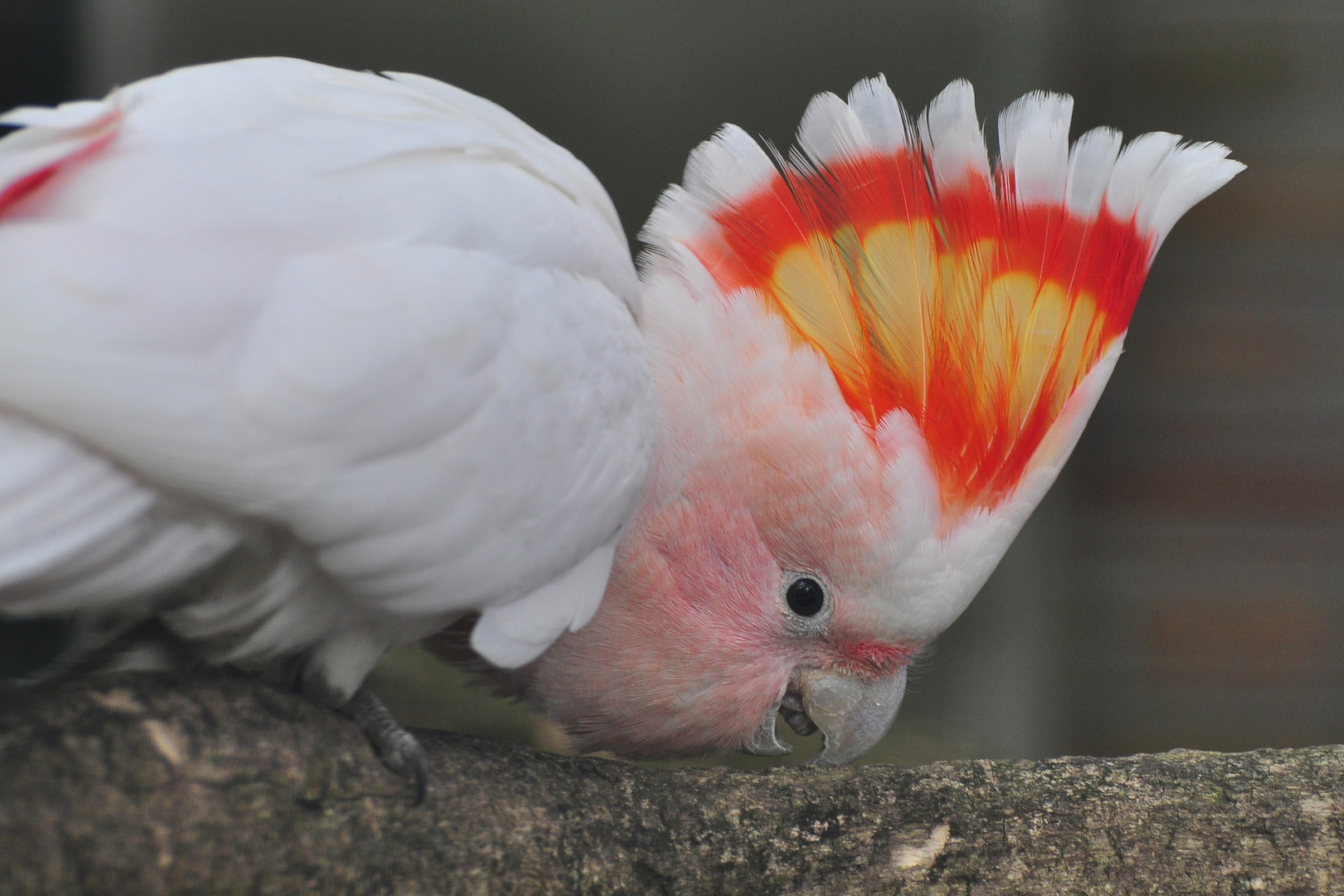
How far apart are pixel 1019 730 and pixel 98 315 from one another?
5.90 ft

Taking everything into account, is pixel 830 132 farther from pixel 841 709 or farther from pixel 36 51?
pixel 36 51

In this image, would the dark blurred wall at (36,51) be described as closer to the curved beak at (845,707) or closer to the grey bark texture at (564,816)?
the grey bark texture at (564,816)

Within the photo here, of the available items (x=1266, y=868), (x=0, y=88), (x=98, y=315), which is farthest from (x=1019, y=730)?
(x=0, y=88)

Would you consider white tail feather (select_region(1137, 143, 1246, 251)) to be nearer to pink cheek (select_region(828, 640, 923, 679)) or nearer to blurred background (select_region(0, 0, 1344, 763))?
pink cheek (select_region(828, 640, 923, 679))

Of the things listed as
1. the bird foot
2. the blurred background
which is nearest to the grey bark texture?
the bird foot

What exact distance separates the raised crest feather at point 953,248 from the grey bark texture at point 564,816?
0.28 metres

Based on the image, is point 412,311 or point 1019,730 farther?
point 1019,730

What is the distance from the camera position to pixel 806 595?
0.98m

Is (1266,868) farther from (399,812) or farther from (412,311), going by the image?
(412,311)

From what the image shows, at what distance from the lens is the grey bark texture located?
593 millimetres

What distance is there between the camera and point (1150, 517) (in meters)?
1.86

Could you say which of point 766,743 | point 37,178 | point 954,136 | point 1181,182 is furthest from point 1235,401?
point 37,178

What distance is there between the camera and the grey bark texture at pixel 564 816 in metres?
0.59

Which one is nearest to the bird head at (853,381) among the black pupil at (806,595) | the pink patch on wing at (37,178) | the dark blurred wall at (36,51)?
the black pupil at (806,595)
